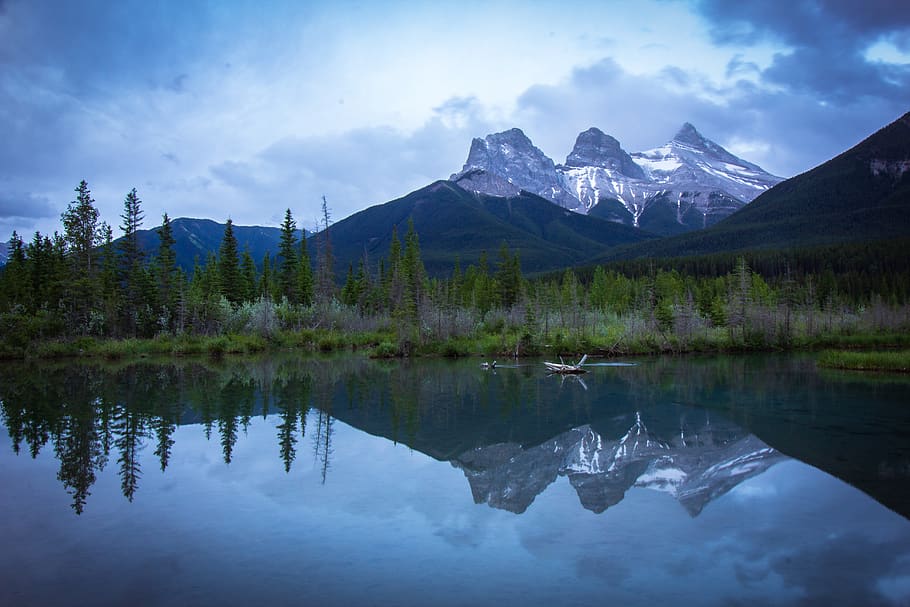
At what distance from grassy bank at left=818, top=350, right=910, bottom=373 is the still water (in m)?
8.70

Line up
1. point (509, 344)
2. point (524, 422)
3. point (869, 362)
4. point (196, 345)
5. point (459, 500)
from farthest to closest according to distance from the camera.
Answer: point (196, 345) → point (509, 344) → point (869, 362) → point (524, 422) → point (459, 500)

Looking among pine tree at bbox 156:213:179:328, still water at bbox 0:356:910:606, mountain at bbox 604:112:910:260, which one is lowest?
still water at bbox 0:356:910:606

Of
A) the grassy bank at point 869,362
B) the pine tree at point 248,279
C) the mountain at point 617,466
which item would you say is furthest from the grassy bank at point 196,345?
the mountain at point 617,466

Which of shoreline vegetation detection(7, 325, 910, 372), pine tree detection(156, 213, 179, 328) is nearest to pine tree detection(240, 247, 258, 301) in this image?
pine tree detection(156, 213, 179, 328)

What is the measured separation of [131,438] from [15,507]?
553 centimetres

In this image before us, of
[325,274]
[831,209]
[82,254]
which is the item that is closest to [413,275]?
[325,274]

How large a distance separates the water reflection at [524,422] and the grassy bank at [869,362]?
7.17 ft

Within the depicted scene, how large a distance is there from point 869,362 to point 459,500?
90.8 feet

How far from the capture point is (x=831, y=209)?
153 meters

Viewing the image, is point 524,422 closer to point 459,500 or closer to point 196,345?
point 459,500

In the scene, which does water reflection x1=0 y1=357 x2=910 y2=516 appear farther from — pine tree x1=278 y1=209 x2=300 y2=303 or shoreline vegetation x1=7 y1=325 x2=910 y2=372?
pine tree x1=278 y1=209 x2=300 y2=303

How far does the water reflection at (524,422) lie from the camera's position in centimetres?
1194

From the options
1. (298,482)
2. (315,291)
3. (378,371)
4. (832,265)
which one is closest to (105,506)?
(298,482)

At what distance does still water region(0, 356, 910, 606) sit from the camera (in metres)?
7.17
